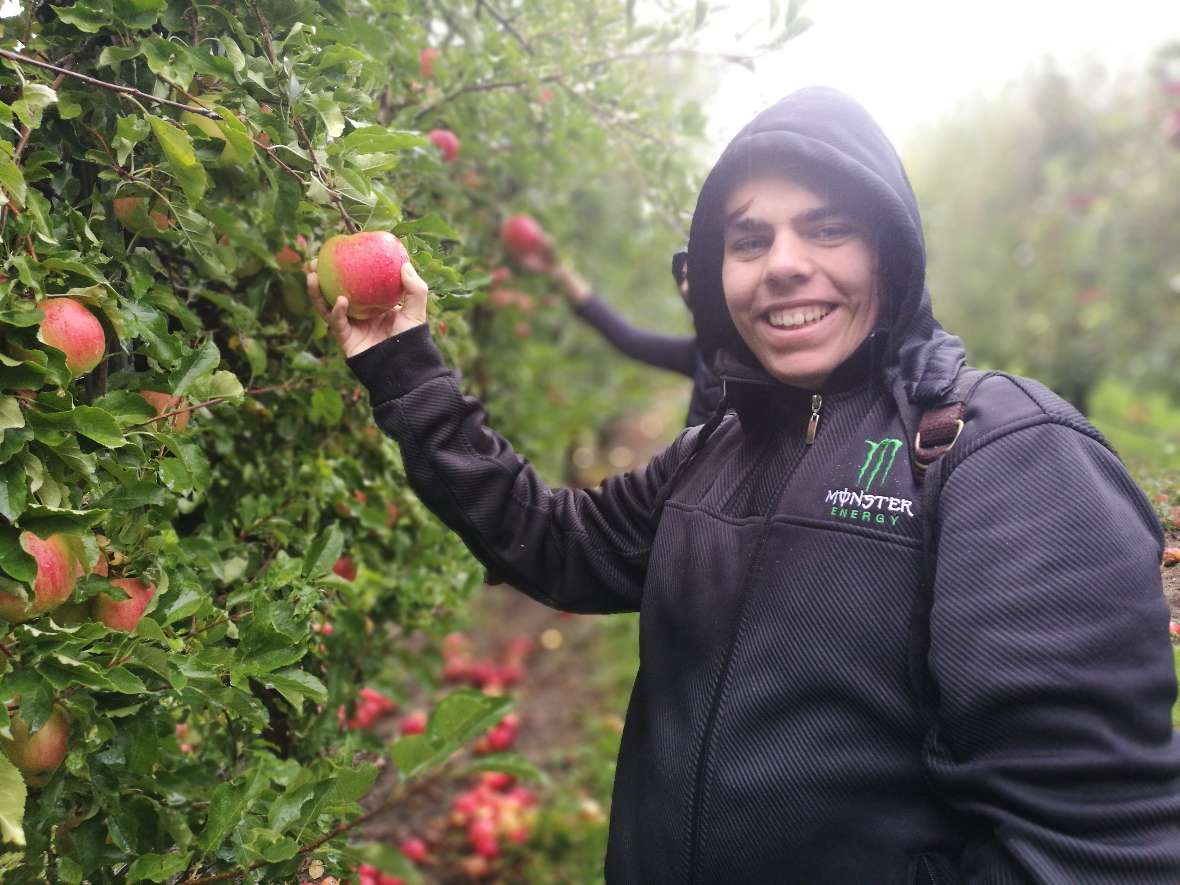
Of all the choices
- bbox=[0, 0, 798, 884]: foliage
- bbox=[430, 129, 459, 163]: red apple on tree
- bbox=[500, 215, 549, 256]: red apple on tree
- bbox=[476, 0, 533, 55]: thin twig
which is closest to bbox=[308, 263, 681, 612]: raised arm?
bbox=[0, 0, 798, 884]: foliage

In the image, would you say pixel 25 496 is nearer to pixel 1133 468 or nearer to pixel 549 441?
pixel 1133 468

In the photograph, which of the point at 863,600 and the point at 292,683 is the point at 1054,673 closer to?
the point at 863,600

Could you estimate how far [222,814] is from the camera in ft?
4.01

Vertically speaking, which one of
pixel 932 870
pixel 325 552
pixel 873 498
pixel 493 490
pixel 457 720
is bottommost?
pixel 457 720

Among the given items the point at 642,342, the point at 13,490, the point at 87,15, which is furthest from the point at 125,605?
the point at 642,342

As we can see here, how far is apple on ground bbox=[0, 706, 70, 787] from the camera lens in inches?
41.6

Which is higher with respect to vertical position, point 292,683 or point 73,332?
point 73,332

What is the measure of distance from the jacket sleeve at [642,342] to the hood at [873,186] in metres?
1.54

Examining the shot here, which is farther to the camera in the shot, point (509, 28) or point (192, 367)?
point (509, 28)

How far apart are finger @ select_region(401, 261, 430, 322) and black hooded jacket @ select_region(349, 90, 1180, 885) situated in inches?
1.8

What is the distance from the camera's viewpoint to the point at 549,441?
3.87 m

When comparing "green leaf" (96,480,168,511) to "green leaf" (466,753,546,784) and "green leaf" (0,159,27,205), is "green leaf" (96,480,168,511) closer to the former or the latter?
"green leaf" (0,159,27,205)

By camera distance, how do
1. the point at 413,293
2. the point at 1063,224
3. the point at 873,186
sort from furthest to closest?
the point at 1063,224, the point at 413,293, the point at 873,186

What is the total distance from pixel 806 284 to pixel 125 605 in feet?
3.27
